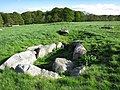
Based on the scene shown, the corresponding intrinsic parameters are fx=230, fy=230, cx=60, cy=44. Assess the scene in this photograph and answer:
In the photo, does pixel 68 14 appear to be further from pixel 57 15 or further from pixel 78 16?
pixel 78 16

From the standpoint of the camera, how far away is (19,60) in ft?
57.1

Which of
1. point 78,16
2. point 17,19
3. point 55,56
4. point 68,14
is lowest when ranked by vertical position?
point 17,19

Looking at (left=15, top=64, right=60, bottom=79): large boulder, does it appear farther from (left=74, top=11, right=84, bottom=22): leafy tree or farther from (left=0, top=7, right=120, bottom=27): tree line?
(left=74, top=11, right=84, bottom=22): leafy tree

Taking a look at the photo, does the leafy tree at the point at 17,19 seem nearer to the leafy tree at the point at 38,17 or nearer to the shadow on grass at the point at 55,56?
the leafy tree at the point at 38,17

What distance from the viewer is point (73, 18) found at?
3986 inches

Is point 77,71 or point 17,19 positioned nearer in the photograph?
point 77,71

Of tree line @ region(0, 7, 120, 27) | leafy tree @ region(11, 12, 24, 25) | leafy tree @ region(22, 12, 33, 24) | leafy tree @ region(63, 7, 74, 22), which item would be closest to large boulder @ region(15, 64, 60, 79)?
tree line @ region(0, 7, 120, 27)

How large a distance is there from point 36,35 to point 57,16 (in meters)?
74.0

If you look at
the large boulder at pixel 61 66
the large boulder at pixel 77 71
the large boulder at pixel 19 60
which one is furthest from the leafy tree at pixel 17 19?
the large boulder at pixel 77 71

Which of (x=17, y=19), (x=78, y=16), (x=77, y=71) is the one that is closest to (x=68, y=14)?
(x=78, y=16)

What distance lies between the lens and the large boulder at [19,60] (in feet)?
53.4

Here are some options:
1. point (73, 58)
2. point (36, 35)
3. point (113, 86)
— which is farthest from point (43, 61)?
Answer: point (36, 35)

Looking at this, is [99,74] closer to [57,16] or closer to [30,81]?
[30,81]

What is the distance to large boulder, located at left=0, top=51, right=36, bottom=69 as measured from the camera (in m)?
16.3
